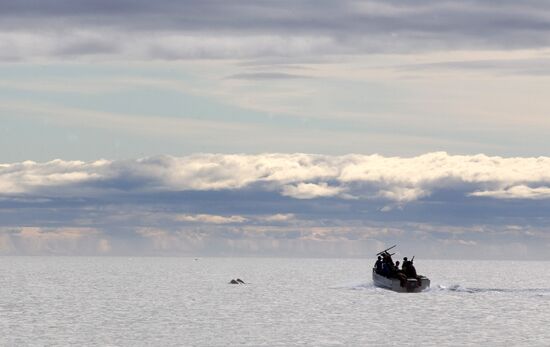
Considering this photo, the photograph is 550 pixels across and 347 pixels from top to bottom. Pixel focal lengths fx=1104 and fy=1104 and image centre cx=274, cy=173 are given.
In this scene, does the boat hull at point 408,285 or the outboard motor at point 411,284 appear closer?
the outboard motor at point 411,284

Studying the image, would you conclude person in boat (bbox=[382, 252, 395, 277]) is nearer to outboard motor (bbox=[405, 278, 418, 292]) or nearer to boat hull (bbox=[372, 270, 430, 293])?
boat hull (bbox=[372, 270, 430, 293])

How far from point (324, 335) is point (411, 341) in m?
8.00

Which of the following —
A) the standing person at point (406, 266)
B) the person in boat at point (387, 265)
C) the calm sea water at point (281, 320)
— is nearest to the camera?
the calm sea water at point (281, 320)

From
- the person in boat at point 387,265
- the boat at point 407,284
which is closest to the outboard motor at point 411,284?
the boat at point 407,284

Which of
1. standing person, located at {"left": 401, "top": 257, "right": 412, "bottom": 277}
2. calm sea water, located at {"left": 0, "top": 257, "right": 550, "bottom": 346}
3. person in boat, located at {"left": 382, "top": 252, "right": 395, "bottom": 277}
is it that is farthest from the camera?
→ person in boat, located at {"left": 382, "top": 252, "right": 395, "bottom": 277}

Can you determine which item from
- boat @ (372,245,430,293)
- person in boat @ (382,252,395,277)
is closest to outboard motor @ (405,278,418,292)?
boat @ (372,245,430,293)

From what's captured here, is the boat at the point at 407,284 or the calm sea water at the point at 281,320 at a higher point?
the boat at the point at 407,284

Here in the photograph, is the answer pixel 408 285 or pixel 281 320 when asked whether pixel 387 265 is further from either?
pixel 281 320

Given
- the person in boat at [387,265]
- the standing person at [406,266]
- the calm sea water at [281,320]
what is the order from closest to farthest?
the calm sea water at [281,320] < the standing person at [406,266] < the person in boat at [387,265]

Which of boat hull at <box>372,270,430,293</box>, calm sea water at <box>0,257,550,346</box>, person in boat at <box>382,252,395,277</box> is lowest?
calm sea water at <box>0,257,550,346</box>

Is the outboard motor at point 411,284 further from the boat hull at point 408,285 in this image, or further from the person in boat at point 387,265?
the person in boat at point 387,265

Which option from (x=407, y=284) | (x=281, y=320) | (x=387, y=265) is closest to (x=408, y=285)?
(x=407, y=284)

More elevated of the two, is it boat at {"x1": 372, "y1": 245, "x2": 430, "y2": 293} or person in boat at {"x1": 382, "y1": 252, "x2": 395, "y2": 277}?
person in boat at {"x1": 382, "y1": 252, "x2": 395, "y2": 277}

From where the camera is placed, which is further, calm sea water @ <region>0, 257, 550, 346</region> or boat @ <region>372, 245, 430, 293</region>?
boat @ <region>372, 245, 430, 293</region>
